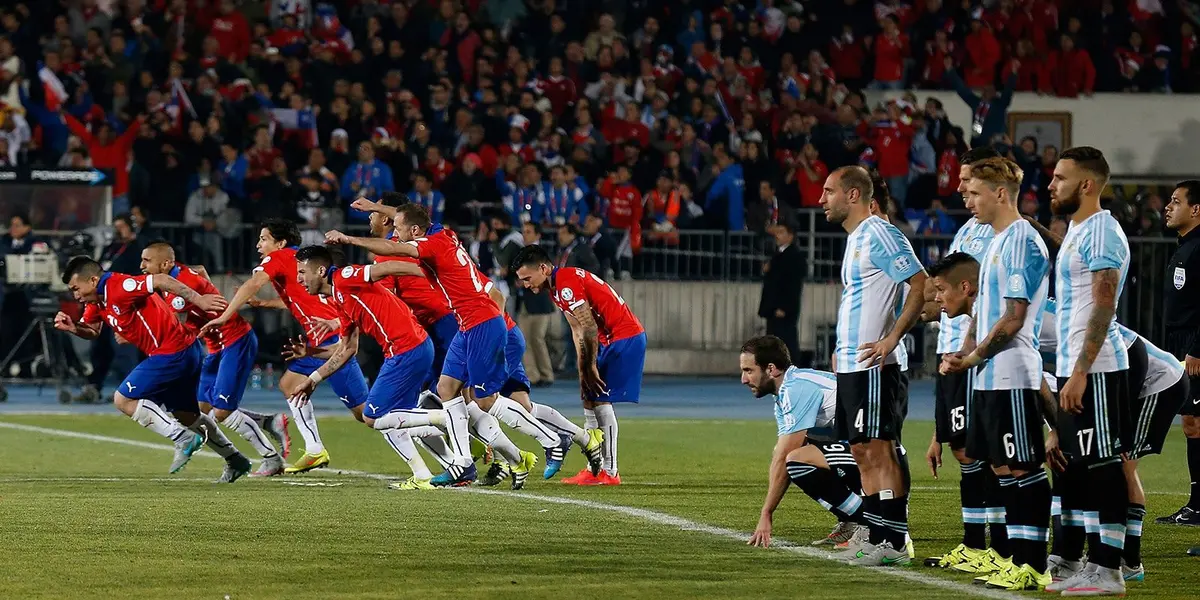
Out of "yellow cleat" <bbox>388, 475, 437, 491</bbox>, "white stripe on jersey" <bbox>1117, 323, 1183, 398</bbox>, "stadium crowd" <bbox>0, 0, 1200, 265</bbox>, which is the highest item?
"stadium crowd" <bbox>0, 0, 1200, 265</bbox>

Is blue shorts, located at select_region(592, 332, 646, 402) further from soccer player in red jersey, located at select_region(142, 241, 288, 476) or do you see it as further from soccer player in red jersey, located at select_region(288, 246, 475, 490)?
soccer player in red jersey, located at select_region(142, 241, 288, 476)

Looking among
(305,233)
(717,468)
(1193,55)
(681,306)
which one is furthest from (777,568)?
(1193,55)

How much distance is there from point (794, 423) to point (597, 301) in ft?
15.2

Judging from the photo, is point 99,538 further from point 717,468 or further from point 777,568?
point 717,468

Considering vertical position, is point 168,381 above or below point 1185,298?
below

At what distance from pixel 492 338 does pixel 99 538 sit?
12.5 feet

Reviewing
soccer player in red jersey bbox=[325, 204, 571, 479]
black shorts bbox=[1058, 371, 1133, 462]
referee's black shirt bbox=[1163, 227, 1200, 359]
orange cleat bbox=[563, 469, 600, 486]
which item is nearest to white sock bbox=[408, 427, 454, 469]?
soccer player in red jersey bbox=[325, 204, 571, 479]

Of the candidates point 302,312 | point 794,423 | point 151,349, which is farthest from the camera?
point 302,312

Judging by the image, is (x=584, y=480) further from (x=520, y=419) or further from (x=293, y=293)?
(x=293, y=293)

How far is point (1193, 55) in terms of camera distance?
2986cm

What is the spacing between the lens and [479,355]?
1254 cm

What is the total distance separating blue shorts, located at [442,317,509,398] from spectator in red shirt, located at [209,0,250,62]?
1539 cm

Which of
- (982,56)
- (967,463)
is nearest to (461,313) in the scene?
(967,463)

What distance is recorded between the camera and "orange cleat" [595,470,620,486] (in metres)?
12.7
